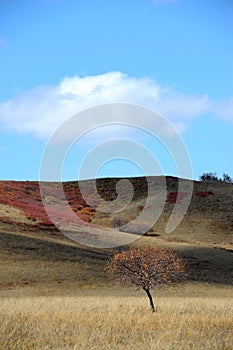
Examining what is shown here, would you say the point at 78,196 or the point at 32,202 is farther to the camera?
the point at 78,196

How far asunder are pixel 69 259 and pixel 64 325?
37.8 metres

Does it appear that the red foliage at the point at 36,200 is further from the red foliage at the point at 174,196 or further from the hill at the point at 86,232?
the red foliage at the point at 174,196

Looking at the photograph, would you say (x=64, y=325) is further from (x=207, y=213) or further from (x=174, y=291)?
(x=207, y=213)

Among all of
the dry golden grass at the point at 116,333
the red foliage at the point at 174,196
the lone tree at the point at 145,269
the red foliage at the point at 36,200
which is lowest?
the dry golden grass at the point at 116,333

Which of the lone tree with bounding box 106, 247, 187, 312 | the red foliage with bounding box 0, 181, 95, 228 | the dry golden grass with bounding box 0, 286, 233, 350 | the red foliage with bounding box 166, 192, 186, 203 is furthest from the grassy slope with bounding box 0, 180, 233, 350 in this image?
the red foliage with bounding box 0, 181, 95, 228

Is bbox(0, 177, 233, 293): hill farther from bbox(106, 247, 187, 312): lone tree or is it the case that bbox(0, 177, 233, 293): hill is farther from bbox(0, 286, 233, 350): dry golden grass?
bbox(0, 286, 233, 350): dry golden grass

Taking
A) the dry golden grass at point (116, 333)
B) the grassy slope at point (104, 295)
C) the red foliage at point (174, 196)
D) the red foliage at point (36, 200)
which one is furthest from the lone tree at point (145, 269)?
the red foliage at point (174, 196)

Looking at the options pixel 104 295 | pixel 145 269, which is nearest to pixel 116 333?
pixel 145 269

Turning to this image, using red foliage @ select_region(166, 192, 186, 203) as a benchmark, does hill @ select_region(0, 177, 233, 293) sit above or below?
below

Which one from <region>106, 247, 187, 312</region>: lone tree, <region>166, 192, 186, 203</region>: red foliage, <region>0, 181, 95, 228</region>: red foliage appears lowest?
<region>106, 247, 187, 312</region>: lone tree

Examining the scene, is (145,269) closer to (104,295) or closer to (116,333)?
(104,295)

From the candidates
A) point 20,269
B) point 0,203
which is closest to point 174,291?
point 20,269

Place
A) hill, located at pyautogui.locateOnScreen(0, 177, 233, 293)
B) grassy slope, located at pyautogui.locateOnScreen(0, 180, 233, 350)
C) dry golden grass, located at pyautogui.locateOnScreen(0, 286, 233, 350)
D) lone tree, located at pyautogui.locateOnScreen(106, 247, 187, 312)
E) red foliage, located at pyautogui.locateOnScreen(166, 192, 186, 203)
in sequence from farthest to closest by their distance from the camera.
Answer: red foliage, located at pyautogui.locateOnScreen(166, 192, 186, 203) → hill, located at pyautogui.locateOnScreen(0, 177, 233, 293) → lone tree, located at pyautogui.locateOnScreen(106, 247, 187, 312) → grassy slope, located at pyautogui.locateOnScreen(0, 180, 233, 350) → dry golden grass, located at pyautogui.locateOnScreen(0, 286, 233, 350)

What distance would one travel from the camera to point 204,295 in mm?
40188
